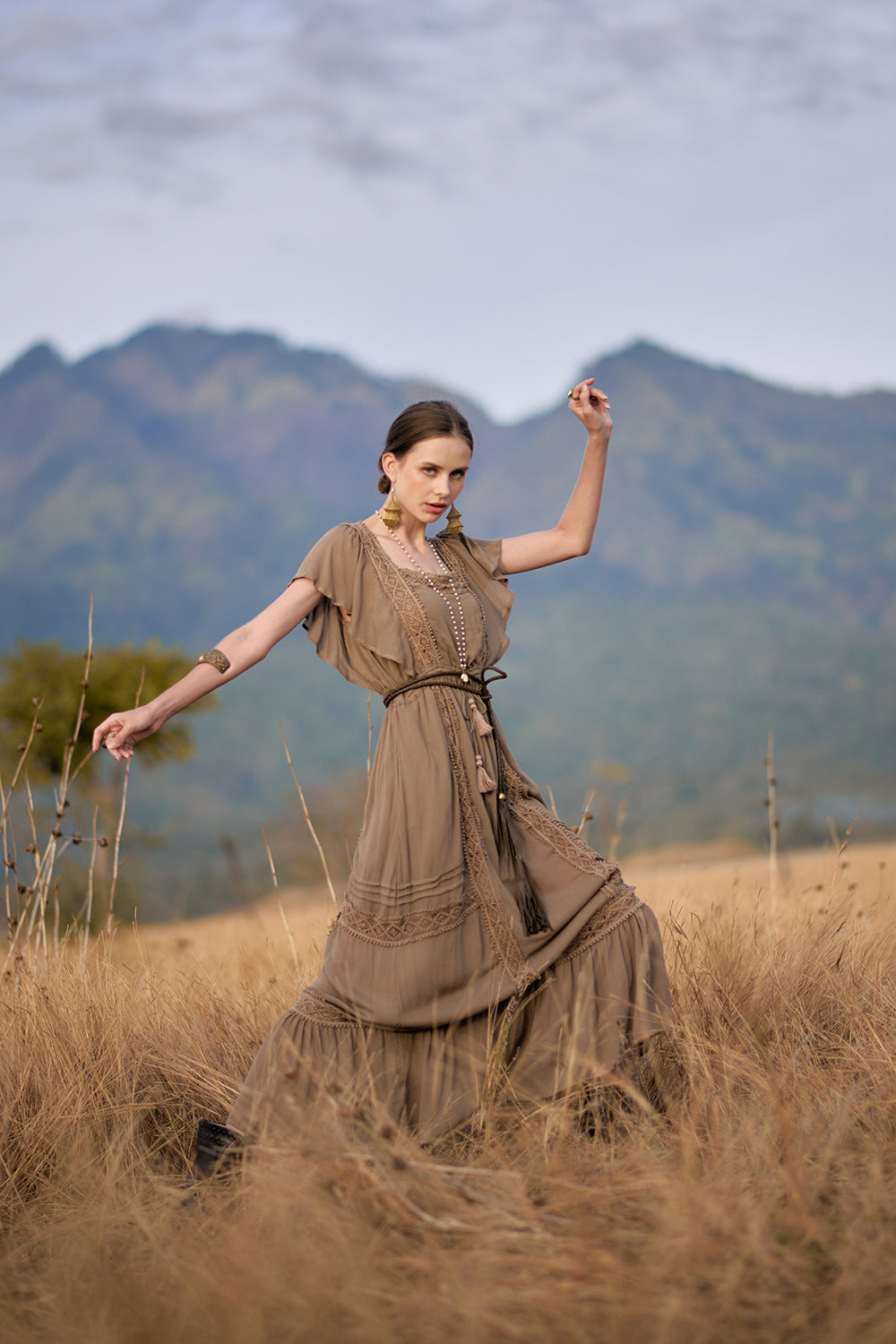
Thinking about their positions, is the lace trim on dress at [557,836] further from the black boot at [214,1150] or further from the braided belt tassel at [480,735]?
the black boot at [214,1150]

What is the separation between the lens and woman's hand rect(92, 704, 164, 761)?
269cm

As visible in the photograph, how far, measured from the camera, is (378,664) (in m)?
3.01

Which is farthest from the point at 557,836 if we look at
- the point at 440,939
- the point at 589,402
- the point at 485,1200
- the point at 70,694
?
the point at 70,694

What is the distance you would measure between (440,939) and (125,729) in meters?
0.94

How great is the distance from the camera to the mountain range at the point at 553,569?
296ft

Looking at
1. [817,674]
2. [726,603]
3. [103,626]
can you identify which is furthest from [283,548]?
[817,674]

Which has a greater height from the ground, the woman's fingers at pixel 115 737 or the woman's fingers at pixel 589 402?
the woman's fingers at pixel 589 402

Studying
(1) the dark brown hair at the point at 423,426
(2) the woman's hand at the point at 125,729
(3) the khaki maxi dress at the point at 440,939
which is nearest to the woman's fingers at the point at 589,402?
(1) the dark brown hair at the point at 423,426

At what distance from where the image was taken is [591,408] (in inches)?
124

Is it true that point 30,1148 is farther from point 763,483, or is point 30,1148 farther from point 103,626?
point 763,483

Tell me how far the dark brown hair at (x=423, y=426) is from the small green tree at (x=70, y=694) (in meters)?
13.8

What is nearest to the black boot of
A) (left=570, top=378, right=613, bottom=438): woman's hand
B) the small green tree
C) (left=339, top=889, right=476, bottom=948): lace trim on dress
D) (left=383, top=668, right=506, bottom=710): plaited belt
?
(left=339, top=889, right=476, bottom=948): lace trim on dress

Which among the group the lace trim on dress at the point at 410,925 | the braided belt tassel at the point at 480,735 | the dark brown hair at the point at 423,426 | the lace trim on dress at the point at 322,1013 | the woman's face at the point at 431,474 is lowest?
the lace trim on dress at the point at 322,1013

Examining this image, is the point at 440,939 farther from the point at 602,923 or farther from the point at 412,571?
the point at 412,571
